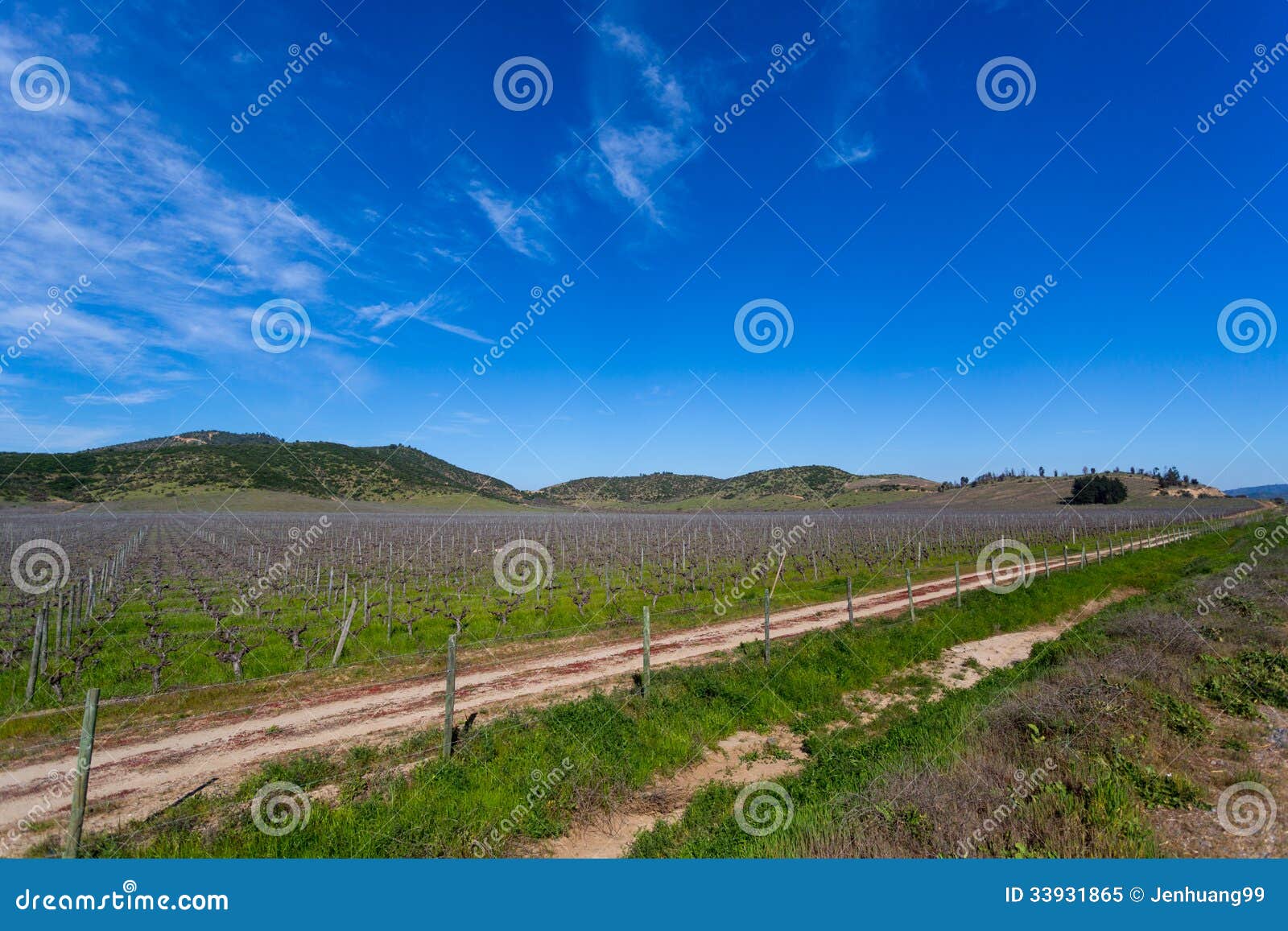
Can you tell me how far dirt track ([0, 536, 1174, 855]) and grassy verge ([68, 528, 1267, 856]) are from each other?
38.6 inches

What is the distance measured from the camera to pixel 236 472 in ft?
372

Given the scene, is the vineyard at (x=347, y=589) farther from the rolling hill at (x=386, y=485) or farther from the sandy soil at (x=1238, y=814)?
the rolling hill at (x=386, y=485)

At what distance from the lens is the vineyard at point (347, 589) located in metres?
14.3

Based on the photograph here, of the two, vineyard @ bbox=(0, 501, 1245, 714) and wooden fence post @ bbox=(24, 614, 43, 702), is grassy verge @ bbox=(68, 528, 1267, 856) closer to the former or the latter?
vineyard @ bbox=(0, 501, 1245, 714)

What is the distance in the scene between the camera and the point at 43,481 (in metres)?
89.3

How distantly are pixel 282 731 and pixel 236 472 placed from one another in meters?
125

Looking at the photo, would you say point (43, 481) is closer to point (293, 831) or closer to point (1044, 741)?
point (293, 831)

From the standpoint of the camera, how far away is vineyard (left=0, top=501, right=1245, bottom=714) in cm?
1434

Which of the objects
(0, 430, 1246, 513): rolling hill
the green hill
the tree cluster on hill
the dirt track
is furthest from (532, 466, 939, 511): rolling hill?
the dirt track

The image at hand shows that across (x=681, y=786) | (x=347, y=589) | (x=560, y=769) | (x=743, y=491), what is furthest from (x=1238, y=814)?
(x=743, y=491)

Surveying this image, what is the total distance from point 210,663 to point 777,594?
66.7ft

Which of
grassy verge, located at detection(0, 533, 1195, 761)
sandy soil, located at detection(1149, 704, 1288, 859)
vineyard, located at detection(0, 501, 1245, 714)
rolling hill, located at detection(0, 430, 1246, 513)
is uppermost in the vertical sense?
rolling hill, located at detection(0, 430, 1246, 513)

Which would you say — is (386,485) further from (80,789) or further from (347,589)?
(80,789)

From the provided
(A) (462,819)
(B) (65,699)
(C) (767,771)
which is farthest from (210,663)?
(C) (767,771)
